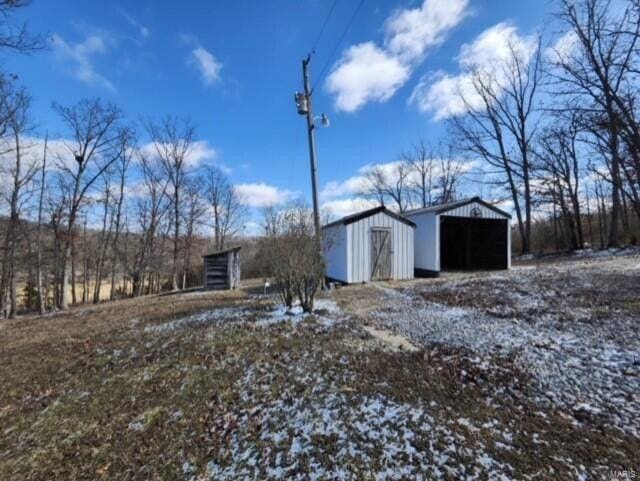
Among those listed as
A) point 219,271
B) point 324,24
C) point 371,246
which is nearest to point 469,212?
point 371,246

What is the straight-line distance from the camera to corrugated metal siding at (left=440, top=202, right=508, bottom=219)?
1216cm

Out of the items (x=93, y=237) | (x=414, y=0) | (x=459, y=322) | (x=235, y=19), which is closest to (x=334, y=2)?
(x=414, y=0)

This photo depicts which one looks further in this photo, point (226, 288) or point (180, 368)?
point (226, 288)

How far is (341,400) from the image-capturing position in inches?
116

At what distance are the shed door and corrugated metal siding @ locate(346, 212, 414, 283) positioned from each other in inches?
6.5

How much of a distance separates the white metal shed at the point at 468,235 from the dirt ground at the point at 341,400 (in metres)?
6.43

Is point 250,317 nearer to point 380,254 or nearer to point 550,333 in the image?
point 550,333

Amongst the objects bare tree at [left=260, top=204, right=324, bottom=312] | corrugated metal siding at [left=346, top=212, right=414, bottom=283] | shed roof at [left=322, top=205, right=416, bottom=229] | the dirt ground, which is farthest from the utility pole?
the dirt ground

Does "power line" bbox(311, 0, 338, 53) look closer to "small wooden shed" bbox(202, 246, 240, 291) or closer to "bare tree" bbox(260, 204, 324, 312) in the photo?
"bare tree" bbox(260, 204, 324, 312)

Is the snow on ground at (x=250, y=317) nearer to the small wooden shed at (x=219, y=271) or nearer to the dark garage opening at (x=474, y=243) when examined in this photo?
the small wooden shed at (x=219, y=271)

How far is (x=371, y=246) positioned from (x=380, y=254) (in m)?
0.48

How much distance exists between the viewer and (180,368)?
13.0 feet

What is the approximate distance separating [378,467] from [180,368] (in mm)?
Result: 2902

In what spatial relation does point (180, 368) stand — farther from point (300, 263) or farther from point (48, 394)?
point (300, 263)
